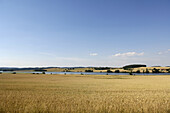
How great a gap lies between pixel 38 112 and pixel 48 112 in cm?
71

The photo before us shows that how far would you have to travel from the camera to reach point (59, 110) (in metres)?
10.4

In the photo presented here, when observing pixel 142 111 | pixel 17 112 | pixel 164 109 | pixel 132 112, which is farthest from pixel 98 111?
pixel 17 112

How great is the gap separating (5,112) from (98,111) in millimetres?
6659

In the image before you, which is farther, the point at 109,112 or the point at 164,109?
the point at 164,109

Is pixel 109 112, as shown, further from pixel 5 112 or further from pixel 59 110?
pixel 5 112

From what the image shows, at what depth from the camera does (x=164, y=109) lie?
10570 mm

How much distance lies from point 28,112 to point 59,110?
2190 millimetres

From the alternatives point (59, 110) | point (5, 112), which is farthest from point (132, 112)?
point (5, 112)

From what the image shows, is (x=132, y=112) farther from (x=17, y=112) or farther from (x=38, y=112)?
(x=17, y=112)

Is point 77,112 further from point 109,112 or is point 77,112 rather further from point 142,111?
point 142,111

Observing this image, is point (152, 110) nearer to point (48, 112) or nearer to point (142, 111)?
point (142, 111)

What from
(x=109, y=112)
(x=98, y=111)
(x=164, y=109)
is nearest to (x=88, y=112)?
(x=98, y=111)

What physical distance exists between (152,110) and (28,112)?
9.11 meters

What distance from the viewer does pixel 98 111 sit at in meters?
10.2
